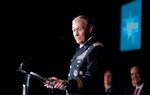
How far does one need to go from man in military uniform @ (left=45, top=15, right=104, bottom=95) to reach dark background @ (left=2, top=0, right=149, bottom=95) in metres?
3.02

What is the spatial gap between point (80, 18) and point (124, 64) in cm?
336

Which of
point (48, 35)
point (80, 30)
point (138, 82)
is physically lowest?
point (138, 82)

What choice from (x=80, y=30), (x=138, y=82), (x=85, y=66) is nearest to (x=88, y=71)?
(x=85, y=66)

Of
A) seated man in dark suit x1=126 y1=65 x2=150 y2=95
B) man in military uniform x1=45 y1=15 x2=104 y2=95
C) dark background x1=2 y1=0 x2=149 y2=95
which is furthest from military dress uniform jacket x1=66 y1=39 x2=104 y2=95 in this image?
dark background x1=2 y1=0 x2=149 y2=95

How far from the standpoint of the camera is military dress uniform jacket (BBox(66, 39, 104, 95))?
2.20 metres

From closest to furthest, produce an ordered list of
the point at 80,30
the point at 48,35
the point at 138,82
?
the point at 80,30 → the point at 138,82 → the point at 48,35

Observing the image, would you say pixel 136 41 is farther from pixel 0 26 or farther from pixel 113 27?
pixel 0 26

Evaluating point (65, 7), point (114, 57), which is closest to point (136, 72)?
point (114, 57)

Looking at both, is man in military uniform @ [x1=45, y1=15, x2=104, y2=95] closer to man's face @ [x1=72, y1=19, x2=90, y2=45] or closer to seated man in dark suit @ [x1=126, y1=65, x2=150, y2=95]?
man's face @ [x1=72, y1=19, x2=90, y2=45]

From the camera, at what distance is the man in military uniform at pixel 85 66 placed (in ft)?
7.13

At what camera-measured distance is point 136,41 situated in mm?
5250

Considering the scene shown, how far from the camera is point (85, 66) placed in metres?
2.33

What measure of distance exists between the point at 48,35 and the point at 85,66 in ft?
12.1

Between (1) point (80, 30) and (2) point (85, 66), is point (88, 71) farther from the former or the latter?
(1) point (80, 30)
